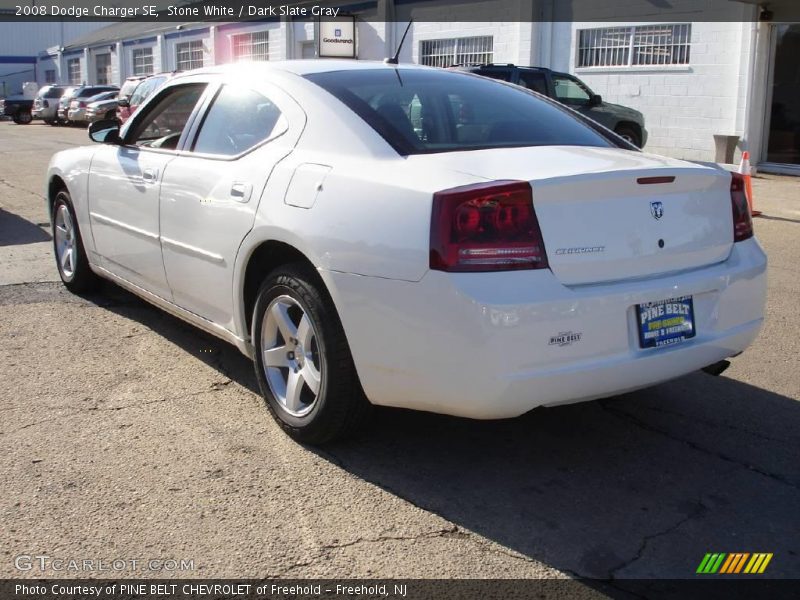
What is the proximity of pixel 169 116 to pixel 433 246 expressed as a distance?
3.04m

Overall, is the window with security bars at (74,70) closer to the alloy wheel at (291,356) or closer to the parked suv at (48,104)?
the parked suv at (48,104)

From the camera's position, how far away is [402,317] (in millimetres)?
3309

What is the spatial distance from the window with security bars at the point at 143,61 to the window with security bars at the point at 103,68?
4.79 m

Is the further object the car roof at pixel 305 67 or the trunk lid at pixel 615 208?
the car roof at pixel 305 67

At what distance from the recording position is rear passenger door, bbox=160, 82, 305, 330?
4.11 meters

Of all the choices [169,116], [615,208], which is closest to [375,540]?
[615,208]

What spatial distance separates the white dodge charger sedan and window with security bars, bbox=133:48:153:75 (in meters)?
39.4

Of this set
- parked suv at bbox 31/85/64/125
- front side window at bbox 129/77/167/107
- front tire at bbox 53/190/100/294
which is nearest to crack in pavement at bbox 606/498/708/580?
front tire at bbox 53/190/100/294

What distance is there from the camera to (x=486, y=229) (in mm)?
3225

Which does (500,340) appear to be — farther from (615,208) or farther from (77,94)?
(77,94)

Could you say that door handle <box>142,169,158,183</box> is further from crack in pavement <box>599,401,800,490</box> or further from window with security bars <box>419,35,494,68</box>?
window with security bars <box>419,35,494,68</box>

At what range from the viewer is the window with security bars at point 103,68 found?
47844mm

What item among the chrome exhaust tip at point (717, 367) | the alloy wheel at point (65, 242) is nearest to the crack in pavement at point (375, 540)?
the chrome exhaust tip at point (717, 367)

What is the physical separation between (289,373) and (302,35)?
27777 mm
